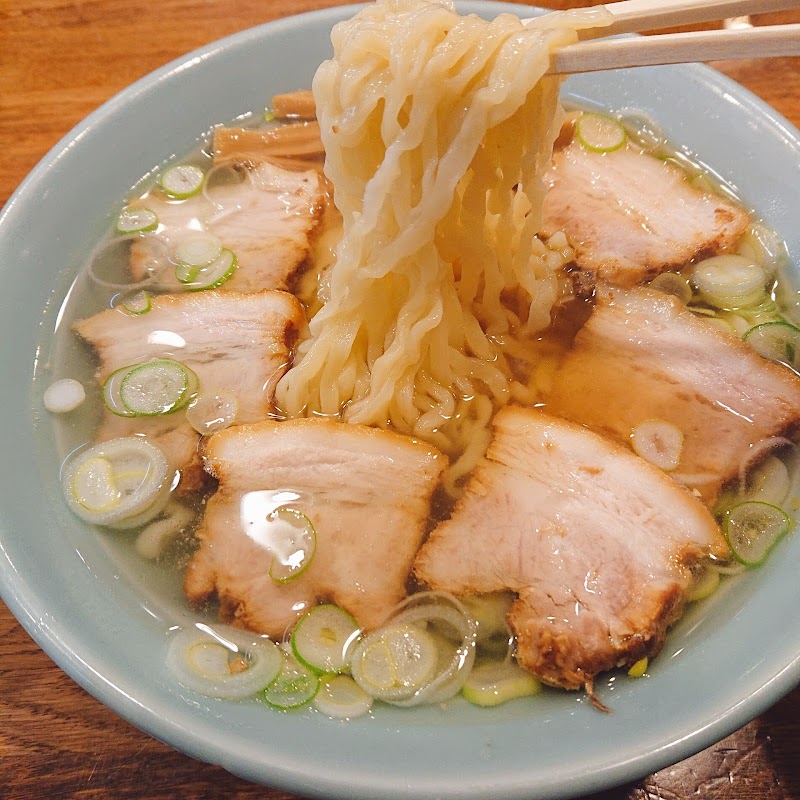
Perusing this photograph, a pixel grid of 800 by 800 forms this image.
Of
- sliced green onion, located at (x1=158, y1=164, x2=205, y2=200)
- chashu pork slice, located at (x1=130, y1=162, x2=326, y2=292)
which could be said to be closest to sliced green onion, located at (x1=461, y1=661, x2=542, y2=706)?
chashu pork slice, located at (x1=130, y1=162, x2=326, y2=292)

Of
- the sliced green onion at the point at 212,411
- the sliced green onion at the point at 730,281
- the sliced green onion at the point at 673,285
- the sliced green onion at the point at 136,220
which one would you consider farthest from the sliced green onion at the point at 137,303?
the sliced green onion at the point at 730,281

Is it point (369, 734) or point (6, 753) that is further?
point (6, 753)

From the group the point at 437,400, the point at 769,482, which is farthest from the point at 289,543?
the point at 769,482

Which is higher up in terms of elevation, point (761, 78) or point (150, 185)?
point (761, 78)

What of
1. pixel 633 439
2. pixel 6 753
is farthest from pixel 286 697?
pixel 633 439

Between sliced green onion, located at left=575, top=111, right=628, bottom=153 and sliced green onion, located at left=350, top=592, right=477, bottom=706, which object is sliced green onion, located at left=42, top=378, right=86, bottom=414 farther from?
sliced green onion, located at left=575, top=111, right=628, bottom=153

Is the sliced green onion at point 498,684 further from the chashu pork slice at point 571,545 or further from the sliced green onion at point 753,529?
the sliced green onion at point 753,529

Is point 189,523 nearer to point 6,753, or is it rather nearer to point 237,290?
point 6,753
